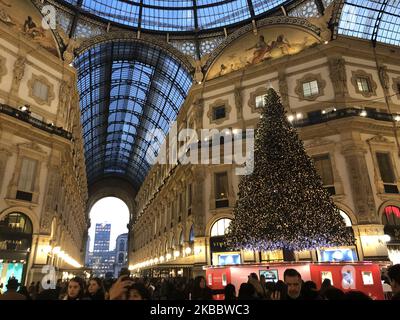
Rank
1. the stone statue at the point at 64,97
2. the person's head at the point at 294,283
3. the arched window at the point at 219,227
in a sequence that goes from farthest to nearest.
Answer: the stone statue at the point at 64,97
the arched window at the point at 219,227
the person's head at the point at 294,283

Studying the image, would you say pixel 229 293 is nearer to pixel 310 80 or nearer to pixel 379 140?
pixel 379 140

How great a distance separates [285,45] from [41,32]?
2148 cm

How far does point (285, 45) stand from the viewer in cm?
2822

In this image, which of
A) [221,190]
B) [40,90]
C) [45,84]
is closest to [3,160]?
[40,90]

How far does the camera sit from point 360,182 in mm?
21547

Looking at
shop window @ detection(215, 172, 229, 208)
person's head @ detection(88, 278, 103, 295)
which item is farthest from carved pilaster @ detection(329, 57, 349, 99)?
person's head @ detection(88, 278, 103, 295)

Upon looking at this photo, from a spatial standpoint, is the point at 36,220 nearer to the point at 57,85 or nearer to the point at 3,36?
the point at 57,85

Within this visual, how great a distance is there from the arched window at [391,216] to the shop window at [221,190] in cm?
1141

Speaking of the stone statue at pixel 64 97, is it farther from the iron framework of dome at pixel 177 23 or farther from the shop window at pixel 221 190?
the shop window at pixel 221 190

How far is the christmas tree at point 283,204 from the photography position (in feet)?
48.3

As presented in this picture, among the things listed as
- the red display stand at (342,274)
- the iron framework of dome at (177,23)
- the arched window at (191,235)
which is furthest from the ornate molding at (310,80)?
the red display stand at (342,274)

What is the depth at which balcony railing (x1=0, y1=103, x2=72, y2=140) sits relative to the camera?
2112 cm

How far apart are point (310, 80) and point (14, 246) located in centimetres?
2573

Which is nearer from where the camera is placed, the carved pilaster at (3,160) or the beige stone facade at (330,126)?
the carved pilaster at (3,160)
